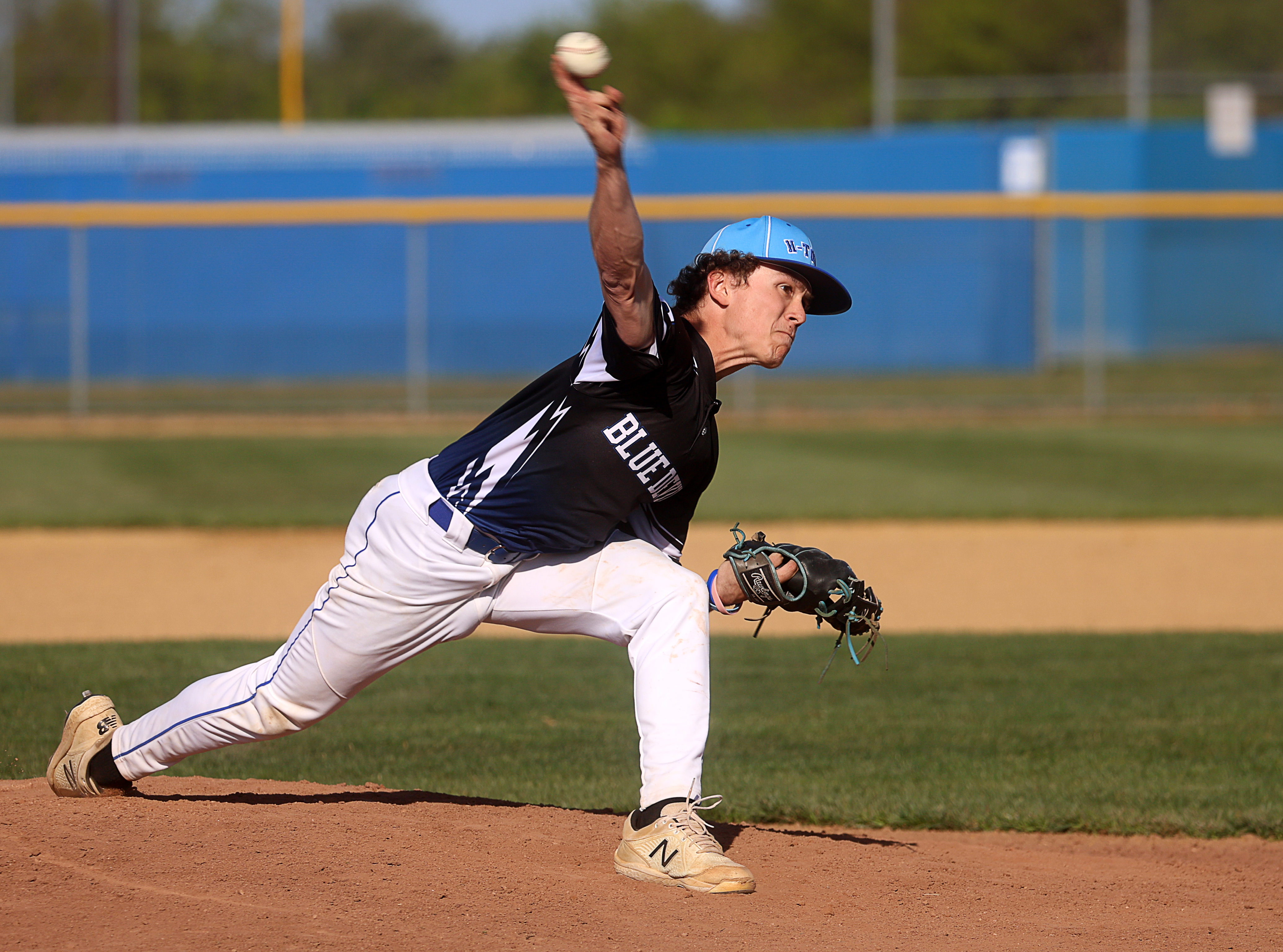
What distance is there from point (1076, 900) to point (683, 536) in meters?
1.27

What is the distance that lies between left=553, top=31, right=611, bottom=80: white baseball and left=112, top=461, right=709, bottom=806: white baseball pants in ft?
3.46

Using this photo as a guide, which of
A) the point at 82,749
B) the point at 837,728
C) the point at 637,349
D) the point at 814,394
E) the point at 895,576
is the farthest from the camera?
the point at 814,394

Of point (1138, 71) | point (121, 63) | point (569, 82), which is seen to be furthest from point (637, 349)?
point (1138, 71)

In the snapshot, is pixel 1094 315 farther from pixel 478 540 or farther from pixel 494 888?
pixel 494 888

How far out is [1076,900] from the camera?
363 centimetres

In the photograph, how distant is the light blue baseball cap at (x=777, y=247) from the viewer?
11.5 feet

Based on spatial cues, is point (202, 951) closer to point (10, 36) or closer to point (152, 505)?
point (152, 505)

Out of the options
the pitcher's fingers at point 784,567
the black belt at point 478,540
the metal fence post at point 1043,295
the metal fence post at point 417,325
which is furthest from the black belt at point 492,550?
the metal fence post at point 1043,295

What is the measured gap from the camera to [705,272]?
11.6 ft

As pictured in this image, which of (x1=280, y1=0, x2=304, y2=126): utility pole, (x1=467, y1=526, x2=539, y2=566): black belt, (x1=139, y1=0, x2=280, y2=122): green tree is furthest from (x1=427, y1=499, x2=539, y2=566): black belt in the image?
(x1=139, y1=0, x2=280, y2=122): green tree

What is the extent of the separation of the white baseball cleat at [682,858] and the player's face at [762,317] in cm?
103

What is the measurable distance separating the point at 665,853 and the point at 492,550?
2.58 feet

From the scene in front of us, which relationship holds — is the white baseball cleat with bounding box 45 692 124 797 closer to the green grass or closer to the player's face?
the green grass

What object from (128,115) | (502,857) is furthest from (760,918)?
(128,115)
